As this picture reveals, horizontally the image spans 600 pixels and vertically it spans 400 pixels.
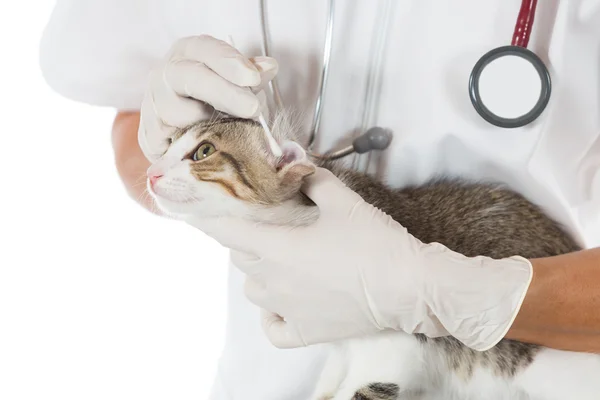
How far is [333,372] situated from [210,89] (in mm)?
504

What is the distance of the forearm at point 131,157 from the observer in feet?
4.11

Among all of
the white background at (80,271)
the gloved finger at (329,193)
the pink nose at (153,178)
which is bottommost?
the white background at (80,271)

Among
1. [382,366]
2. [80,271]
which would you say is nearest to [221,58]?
[382,366]

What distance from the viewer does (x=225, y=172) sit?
93 centimetres

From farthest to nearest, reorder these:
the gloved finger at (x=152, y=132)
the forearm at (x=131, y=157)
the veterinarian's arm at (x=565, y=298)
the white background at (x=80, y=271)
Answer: the white background at (x=80, y=271) → the forearm at (x=131, y=157) → the gloved finger at (x=152, y=132) → the veterinarian's arm at (x=565, y=298)

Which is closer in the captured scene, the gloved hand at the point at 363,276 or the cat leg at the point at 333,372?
the gloved hand at the point at 363,276

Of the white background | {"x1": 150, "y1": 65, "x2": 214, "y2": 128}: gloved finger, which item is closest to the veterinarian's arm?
{"x1": 150, "y1": 65, "x2": 214, "y2": 128}: gloved finger

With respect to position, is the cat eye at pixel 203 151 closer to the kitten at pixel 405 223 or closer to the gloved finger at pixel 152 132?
the kitten at pixel 405 223

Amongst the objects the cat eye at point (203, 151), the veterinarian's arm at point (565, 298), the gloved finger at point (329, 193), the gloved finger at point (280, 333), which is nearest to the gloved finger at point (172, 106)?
the cat eye at point (203, 151)

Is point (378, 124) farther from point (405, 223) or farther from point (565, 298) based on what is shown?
point (565, 298)

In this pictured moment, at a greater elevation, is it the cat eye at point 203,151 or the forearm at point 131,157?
the cat eye at point 203,151

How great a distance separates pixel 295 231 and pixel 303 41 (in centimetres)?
33

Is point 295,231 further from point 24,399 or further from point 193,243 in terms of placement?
point 24,399

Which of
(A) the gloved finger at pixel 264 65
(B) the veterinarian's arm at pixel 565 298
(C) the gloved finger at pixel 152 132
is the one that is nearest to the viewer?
(B) the veterinarian's arm at pixel 565 298
